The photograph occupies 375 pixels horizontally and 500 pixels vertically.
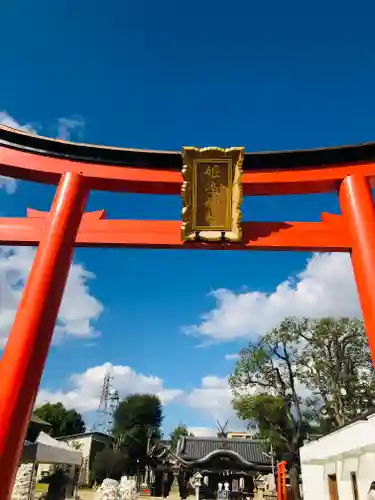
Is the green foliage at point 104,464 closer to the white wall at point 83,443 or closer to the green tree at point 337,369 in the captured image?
the white wall at point 83,443

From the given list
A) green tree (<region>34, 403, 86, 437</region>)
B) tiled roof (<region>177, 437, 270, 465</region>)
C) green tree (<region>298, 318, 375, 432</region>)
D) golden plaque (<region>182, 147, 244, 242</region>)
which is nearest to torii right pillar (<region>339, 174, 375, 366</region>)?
golden plaque (<region>182, 147, 244, 242</region>)

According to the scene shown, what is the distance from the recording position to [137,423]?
1236 inches

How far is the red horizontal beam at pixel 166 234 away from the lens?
16.9ft

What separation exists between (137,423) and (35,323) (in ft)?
99.3

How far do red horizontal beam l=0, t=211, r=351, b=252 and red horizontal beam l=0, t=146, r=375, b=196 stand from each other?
2.20 feet

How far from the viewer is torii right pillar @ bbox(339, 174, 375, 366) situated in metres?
4.32

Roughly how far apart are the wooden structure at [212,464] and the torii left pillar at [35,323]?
16933mm

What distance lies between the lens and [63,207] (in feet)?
17.3

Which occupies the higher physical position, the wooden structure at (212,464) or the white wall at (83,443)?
the white wall at (83,443)

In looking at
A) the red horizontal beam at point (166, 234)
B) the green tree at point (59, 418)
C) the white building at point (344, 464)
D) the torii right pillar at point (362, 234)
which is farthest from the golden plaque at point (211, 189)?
the green tree at point (59, 418)

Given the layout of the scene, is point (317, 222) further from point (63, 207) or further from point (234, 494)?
point (234, 494)

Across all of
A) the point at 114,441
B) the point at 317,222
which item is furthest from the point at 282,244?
the point at 114,441

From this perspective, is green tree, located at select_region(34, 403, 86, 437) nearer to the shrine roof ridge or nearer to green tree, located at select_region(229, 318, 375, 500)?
green tree, located at select_region(229, 318, 375, 500)

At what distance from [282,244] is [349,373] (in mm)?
15275
